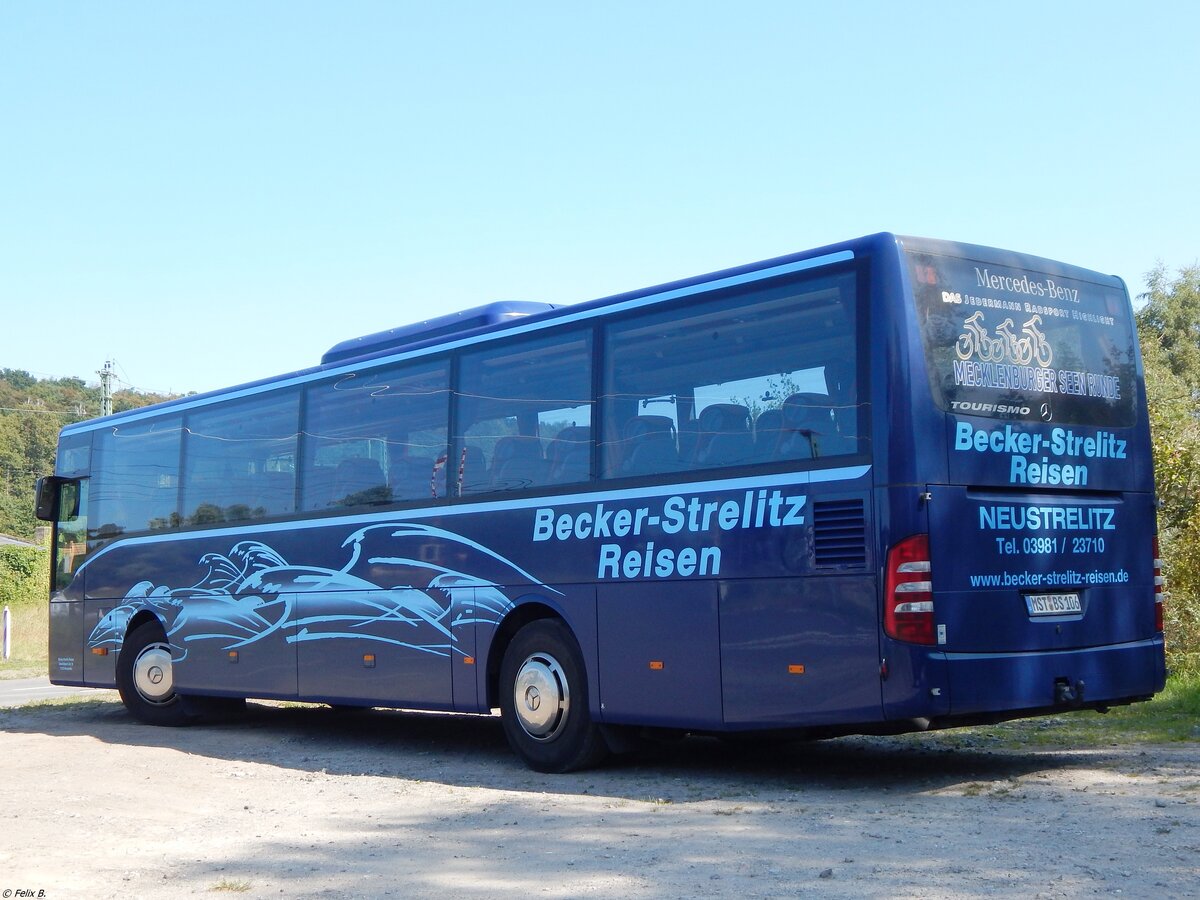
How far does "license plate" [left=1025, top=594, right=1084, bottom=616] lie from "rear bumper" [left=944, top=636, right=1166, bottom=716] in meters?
0.26

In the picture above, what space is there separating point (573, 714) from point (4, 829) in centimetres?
396

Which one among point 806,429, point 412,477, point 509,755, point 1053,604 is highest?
point 412,477

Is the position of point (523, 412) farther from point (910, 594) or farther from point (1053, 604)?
point (1053, 604)

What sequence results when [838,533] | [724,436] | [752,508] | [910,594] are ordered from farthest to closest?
[724,436]
[752,508]
[838,533]
[910,594]

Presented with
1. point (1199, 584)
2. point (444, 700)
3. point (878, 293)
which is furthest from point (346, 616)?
point (1199, 584)

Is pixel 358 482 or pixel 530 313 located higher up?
pixel 530 313

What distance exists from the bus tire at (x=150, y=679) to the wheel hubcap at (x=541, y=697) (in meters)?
5.96

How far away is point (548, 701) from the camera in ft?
35.6

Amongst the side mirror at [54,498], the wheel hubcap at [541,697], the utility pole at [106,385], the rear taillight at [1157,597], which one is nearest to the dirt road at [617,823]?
the wheel hubcap at [541,697]

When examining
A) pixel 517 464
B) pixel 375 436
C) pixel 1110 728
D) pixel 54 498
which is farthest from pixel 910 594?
pixel 54 498

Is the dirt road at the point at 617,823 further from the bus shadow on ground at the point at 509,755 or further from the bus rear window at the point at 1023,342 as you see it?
the bus rear window at the point at 1023,342

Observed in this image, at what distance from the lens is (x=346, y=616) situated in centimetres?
1294

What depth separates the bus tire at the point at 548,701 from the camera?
10.7 meters

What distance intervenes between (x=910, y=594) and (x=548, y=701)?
11.1ft
